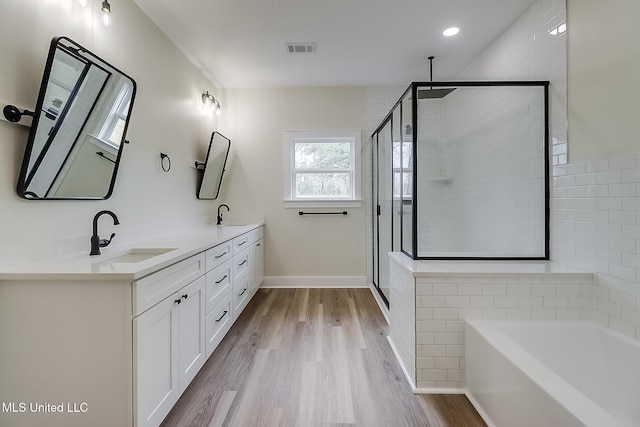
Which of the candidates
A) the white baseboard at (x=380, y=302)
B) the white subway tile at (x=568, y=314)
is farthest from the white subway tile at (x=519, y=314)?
the white baseboard at (x=380, y=302)

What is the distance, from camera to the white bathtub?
1.15 m

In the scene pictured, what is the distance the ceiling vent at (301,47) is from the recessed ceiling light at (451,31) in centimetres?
117

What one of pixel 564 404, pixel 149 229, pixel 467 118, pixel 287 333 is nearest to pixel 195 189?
pixel 149 229

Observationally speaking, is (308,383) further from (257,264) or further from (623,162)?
(623,162)

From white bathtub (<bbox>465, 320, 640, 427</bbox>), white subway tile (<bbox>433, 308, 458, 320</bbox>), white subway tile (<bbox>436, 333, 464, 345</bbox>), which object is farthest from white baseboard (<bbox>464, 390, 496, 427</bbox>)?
white subway tile (<bbox>433, 308, 458, 320</bbox>)

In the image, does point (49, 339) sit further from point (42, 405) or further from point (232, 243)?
point (232, 243)

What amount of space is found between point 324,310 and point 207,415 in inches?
63.8

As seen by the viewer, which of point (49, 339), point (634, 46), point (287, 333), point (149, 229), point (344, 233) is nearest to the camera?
point (49, 339)

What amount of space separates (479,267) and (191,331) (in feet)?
6.17

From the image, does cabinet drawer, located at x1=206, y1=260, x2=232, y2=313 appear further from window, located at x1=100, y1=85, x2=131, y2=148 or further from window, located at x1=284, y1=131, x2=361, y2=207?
window, located at x1=284, y1=131, x2=361, y2=207

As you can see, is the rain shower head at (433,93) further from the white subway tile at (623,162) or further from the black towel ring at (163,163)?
the black towel ring at (163,163)

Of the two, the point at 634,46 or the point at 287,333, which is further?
the point at 287,333

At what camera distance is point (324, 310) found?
3.09 meters

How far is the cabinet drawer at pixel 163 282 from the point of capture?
131cm
